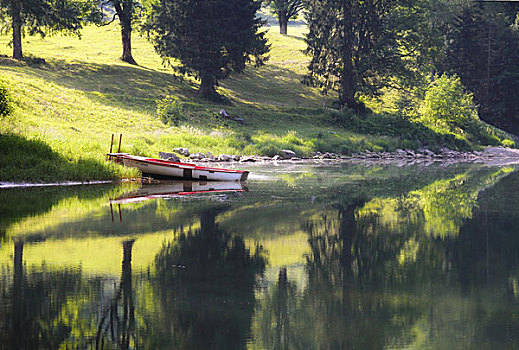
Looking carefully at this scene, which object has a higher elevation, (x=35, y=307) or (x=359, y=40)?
(x=359, y=40)

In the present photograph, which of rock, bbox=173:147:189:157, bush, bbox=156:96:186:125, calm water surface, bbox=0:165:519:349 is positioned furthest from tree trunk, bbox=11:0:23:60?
Result: calm water surface, bbox=0:165:519:349

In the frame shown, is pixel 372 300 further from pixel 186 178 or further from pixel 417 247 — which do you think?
pixel 186 178

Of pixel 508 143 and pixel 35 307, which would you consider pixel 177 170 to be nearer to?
pixel 35 307

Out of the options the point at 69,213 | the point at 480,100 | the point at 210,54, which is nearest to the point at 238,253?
the point at 69,213

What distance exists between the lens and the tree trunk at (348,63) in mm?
57500

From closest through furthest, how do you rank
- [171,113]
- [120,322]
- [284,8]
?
[120,322] < [171,113] < [284,8]

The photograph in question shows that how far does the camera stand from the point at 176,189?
2473cm

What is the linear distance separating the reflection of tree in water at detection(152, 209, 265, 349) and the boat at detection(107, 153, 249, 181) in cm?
1277

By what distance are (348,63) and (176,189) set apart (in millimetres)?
36842

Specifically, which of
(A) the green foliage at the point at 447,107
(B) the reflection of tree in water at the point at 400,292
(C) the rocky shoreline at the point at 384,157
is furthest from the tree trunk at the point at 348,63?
(B) the reflection of tree in water at the point at 400,292

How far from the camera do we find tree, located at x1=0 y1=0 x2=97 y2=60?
168 ft

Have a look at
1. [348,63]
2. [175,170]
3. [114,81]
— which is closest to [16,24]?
[114,81]

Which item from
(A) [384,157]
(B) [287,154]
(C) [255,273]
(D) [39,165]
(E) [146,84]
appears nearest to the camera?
(C) [255,273]

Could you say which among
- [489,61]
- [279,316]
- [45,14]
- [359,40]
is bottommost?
[279,316]
